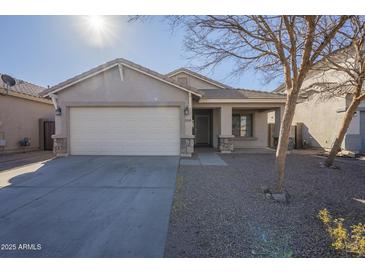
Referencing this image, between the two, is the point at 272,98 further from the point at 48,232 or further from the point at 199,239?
the point at 48,232

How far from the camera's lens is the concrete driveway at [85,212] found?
112 inches

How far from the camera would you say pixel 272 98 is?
11734 millimetres

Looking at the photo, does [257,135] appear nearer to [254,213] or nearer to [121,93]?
[121,93]

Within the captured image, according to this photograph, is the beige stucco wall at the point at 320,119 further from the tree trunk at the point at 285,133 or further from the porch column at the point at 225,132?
the tree trunk at the point at 285,133

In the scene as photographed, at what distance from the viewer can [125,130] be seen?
9.95 meters

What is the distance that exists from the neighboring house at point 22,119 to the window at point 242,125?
13.5 m

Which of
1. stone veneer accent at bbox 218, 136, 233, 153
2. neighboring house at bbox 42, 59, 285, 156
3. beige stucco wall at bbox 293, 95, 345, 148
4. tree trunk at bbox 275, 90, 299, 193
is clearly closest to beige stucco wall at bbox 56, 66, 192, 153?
neighboring house at bbox 42, 59, 285, 156

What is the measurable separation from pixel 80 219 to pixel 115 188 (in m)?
1.74

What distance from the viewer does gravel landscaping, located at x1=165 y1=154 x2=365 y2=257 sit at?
278 cm

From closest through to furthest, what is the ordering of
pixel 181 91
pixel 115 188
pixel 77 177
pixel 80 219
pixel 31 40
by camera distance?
pixel 80 219
pixel 115 188
pixel 77 177
pixel 31 40
pixel 181 91

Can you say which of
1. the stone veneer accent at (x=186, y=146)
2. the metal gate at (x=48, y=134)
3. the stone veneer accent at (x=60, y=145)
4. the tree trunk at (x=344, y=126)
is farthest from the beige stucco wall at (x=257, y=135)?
the metal gate at (x=48, y=134)

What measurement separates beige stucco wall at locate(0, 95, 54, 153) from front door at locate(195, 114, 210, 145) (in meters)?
11.5

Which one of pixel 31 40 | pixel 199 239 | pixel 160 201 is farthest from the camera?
pixel 31 40
